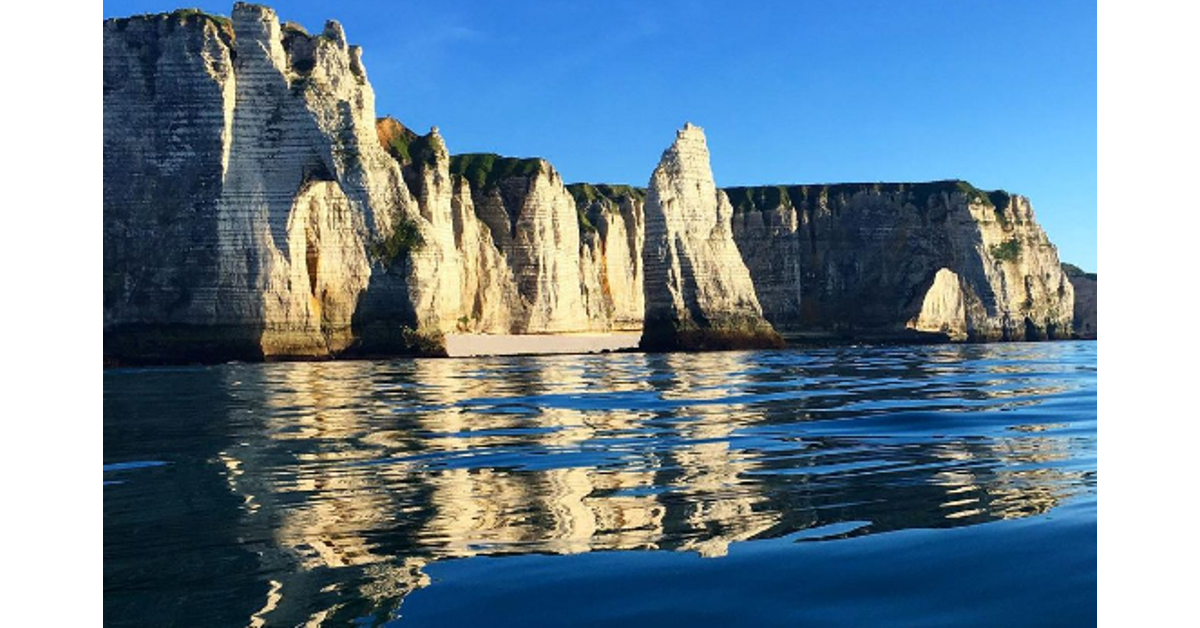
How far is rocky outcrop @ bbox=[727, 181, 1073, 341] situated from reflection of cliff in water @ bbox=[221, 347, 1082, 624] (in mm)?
87479

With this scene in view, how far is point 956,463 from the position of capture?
8.41m

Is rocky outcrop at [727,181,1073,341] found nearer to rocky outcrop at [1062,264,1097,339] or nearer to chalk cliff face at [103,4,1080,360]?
rocky outcrop at [1062,264,1097,339]

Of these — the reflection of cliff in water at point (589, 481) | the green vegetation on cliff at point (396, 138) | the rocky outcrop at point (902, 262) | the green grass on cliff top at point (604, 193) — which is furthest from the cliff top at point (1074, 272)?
the reflection of cliff in water at point (589, 481)

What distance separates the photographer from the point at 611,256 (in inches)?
3826

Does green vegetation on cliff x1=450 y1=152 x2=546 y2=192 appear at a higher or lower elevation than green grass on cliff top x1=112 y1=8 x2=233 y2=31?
lower

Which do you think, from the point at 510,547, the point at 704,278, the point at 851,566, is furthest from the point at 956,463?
the point at 704,278

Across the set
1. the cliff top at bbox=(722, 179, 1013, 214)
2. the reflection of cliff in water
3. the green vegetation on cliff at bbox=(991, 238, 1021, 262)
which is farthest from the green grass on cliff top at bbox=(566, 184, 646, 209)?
the reflection of cliff in water

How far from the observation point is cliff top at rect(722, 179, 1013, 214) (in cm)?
10200

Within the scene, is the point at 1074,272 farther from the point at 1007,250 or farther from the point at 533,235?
the point at 533,235

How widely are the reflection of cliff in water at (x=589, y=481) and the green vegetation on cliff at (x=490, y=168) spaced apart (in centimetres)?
6824

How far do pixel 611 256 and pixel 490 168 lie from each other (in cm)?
1814

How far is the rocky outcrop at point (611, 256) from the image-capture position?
92062 mm
